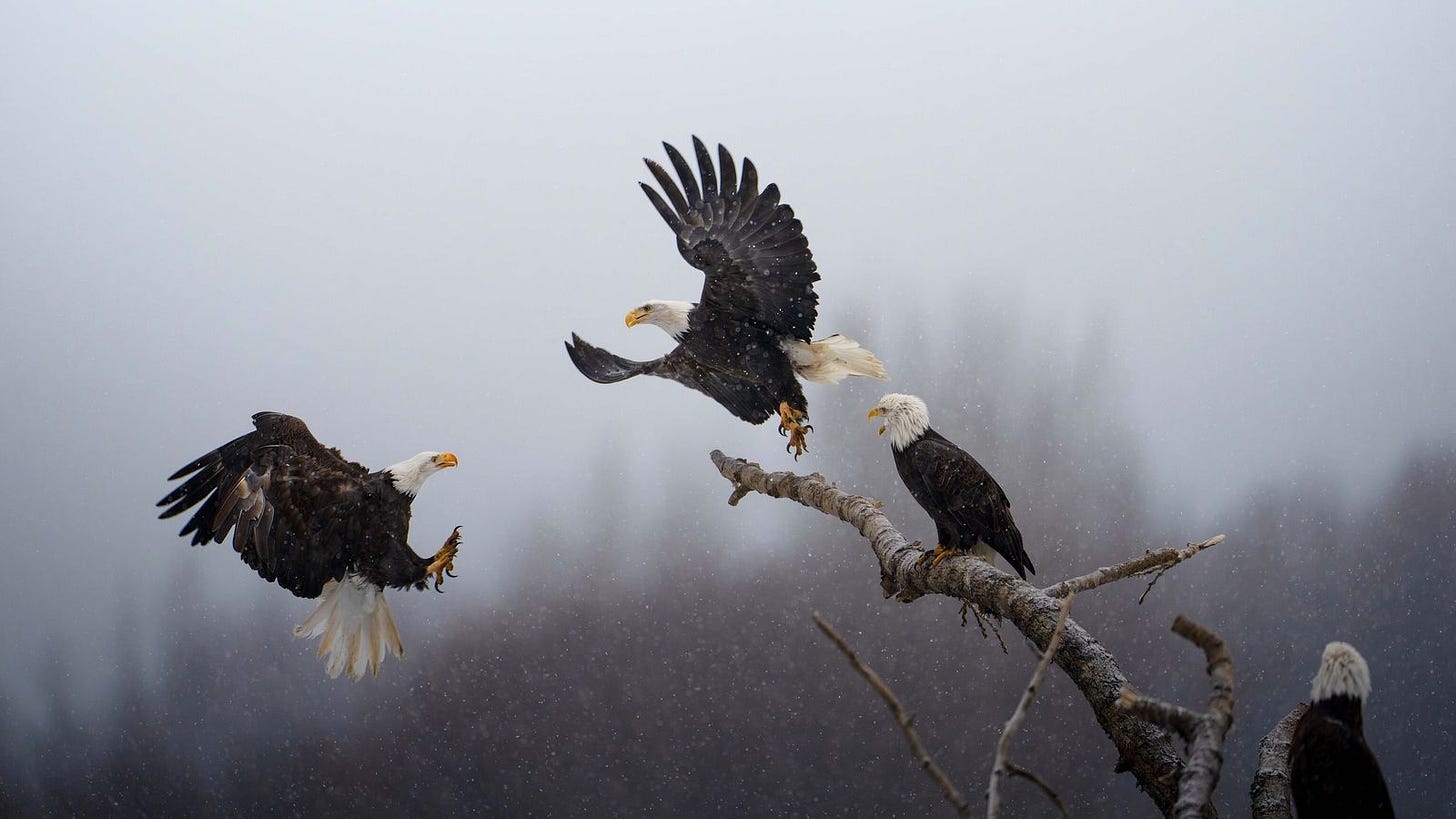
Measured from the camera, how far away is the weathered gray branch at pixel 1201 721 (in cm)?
117

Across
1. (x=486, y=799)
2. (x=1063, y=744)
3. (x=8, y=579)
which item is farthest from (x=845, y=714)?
(x=8, y=579)

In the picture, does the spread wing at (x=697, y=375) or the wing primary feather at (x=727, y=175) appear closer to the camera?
the wing primary feather at (x=727, y=175)

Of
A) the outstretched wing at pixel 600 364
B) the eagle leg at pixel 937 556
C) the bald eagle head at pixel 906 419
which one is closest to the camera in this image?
the eagle leg at pixel 937 556

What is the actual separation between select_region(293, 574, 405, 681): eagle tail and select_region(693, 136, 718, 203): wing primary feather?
1682 mm

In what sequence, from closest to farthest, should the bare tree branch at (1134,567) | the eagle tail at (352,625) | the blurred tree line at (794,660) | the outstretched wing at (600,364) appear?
the bare tree branch at (1134,567) → the eagle tail at (352,625) → the outstretched wing at (600,364) → the blurred tree line at (794,660)

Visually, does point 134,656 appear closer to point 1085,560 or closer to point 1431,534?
point 1085,560

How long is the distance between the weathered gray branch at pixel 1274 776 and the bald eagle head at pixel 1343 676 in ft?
0.37

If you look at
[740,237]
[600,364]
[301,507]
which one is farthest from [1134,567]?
[301,507]

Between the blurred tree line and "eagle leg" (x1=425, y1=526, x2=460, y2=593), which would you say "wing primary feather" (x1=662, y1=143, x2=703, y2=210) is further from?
the blurred tree line

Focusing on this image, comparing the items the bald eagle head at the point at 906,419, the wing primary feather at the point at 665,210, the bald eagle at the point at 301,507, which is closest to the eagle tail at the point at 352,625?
the bald eagle at the point at 301,507

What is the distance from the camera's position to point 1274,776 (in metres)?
1.56

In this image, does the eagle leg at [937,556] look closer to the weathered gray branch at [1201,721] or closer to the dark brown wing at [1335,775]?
the dark brown wing at [1335,775]

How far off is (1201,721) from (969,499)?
3.99 feet

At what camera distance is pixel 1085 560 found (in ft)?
16.3
